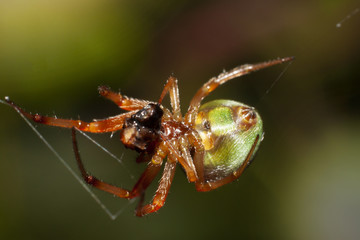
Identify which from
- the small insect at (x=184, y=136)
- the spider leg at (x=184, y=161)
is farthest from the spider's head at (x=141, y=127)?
the spider leg at (x=184, y=161)

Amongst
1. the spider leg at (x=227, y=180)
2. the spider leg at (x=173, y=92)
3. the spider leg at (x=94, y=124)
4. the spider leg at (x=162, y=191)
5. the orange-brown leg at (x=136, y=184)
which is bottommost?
the spider leg at (x=227, y=180)

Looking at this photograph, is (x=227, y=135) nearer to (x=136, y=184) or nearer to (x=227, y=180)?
(x=227, y=180)

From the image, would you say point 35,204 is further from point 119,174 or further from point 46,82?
point 46,82

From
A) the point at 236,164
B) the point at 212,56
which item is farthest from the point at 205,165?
the point at 212,56

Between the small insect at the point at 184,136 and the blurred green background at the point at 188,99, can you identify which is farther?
the blurred green background at the point at 188,99

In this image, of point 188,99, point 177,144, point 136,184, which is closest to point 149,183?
point 136,184

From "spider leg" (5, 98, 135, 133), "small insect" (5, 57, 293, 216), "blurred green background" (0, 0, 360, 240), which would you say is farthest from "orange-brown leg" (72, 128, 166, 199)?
"blurred green background" (0, 0, 360, 240)

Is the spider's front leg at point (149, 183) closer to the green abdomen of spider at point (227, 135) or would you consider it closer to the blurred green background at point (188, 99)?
the green abdomen of spider at point (227, 135)

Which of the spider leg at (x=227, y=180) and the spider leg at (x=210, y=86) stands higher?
the spider leg at (x=210, y=86)
